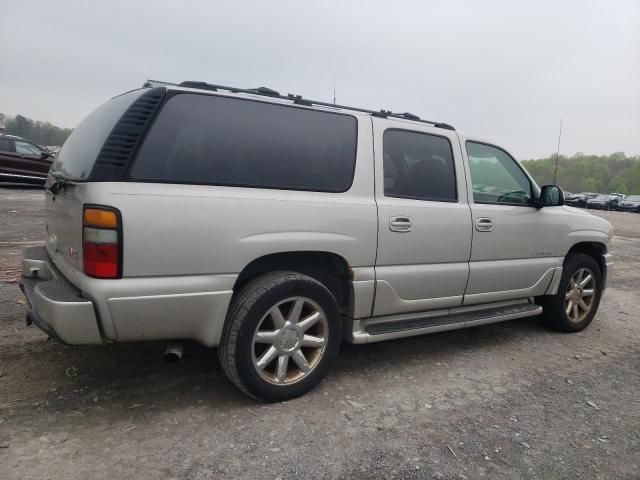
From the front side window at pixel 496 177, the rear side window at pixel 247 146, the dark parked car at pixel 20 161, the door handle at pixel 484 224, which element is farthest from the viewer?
the dark parked car at pixel 20 161

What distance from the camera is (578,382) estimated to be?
346 cm

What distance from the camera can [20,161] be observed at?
1445 centimetres

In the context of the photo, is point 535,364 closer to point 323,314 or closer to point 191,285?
point 323,314

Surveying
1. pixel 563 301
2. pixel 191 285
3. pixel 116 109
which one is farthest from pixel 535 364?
pixel 116 109

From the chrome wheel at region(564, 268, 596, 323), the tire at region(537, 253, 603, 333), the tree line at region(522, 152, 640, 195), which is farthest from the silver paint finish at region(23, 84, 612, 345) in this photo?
the tree line at region(522, 152, 640, 195)

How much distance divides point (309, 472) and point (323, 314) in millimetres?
959

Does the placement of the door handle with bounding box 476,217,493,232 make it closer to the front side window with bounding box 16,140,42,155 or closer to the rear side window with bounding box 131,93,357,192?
the rear side window with bounding box 131,93,357,192

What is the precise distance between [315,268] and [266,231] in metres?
0.55

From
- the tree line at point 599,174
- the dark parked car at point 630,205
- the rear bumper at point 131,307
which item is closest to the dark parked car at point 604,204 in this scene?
the dark parked car at point 630,205

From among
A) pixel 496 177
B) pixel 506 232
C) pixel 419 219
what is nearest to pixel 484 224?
pixel 506 232

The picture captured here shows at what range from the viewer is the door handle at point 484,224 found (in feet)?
12.0

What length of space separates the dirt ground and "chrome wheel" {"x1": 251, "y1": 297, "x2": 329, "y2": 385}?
0.64 ft

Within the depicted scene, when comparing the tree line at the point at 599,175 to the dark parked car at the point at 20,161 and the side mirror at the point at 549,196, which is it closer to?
the dark parked car at the point at 20,161

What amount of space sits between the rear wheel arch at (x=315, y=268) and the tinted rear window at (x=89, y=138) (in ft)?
3.36
